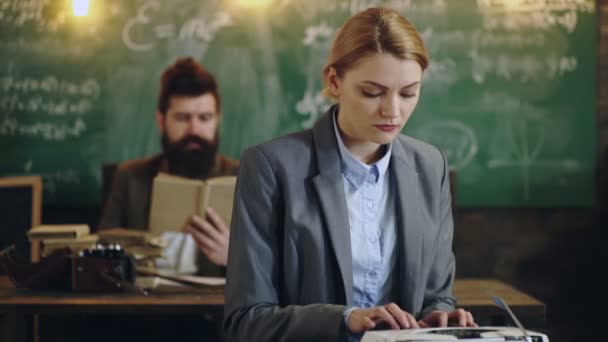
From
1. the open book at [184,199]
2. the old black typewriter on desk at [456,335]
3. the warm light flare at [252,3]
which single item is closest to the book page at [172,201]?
the open book at [184,199]

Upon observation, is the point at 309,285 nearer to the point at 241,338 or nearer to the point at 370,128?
the point at 241,338

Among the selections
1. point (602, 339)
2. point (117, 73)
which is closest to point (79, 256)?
point (117, 73)

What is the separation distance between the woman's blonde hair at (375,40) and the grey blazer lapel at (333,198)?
0.15 metres

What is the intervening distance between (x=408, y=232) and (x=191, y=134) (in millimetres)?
2683

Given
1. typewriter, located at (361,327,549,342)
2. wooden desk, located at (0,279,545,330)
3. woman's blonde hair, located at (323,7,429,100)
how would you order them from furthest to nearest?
1. wooden desk, located at (0,279,545,330)
2. woman's blonde hair, located at (323,7,429,100)
3. typewriter, located at (361,327,549,342)

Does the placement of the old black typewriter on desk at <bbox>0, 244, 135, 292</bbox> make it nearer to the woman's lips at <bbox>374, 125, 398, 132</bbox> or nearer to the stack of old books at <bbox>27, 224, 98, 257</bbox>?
the stack of old books at <bbox>27, 224, 98, 257</bbox>

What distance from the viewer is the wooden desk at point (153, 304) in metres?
2.50

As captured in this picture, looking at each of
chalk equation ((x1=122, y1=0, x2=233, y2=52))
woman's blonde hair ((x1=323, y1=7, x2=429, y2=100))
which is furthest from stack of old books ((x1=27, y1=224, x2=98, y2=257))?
chalk equation ((x1=122, y1=0, x2=233, y2=52))

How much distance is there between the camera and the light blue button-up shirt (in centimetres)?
185

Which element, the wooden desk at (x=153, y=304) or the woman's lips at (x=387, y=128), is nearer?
the woman's lips at (x=387, y=128)

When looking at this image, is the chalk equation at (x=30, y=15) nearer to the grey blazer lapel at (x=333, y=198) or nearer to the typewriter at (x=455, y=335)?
the grey blazer lapel at (x=333, y=198)

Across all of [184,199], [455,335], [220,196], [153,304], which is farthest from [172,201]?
[455,335]

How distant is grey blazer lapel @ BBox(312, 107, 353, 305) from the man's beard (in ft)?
8.47

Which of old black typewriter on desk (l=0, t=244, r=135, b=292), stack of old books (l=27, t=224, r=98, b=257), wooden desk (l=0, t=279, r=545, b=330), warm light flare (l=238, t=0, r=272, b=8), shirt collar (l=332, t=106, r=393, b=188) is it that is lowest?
wooden desk (l=0, t=279, r=545, b=330)
